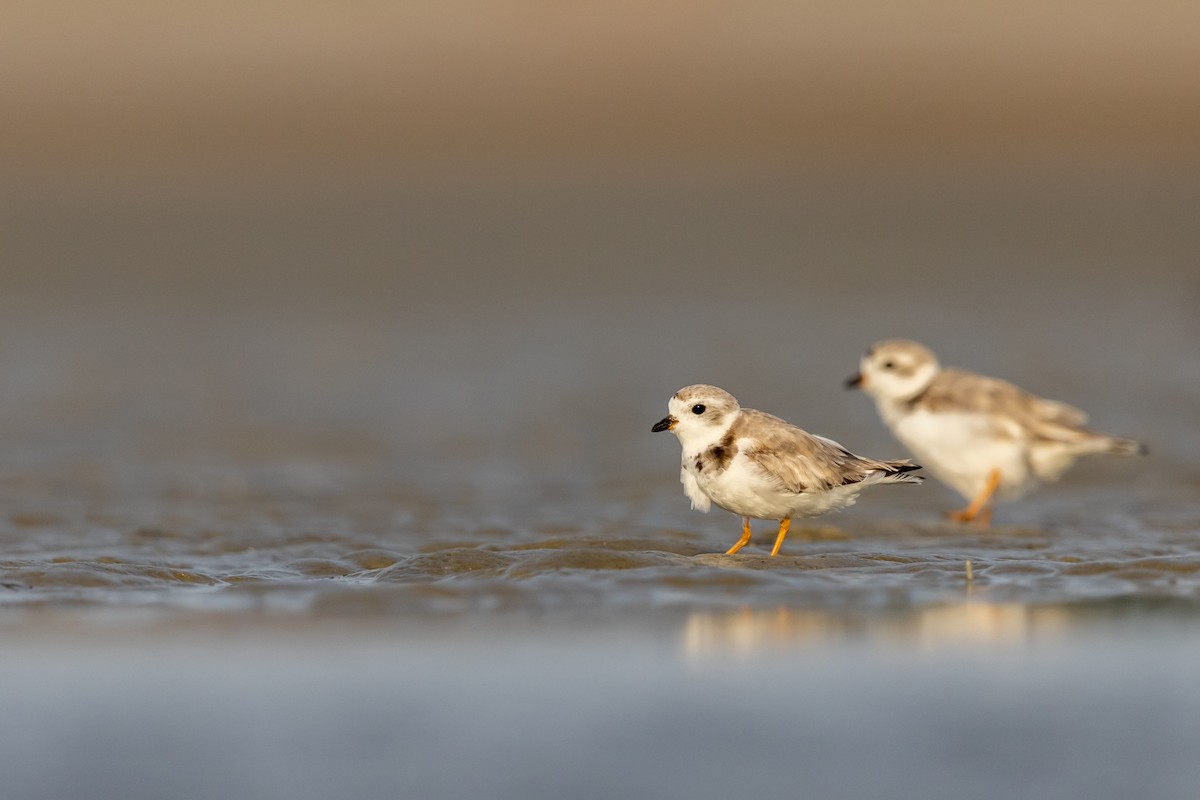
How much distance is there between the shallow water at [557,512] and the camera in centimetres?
543

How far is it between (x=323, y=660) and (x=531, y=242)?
17.4 metres

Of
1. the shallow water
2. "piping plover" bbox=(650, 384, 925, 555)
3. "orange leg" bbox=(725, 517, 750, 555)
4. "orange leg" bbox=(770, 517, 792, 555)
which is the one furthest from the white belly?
"orange leg" bbox=(725, 517, 750, 555)

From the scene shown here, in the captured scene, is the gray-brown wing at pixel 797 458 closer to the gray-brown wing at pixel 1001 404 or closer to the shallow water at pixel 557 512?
the shallow water at pixel 557 512

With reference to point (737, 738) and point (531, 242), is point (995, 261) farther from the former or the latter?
point (737, 738)

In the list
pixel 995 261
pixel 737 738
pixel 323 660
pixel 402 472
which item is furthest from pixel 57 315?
pixel 737 738

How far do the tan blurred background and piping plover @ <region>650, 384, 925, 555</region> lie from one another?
20.4 m

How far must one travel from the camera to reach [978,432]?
11.0m

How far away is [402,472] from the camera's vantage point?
12.3 meters

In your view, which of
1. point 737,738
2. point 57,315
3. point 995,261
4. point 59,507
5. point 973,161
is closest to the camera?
point 737,738

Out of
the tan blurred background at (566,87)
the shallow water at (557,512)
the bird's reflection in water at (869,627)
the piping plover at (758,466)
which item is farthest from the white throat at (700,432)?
the tan blurred background at (566,87)

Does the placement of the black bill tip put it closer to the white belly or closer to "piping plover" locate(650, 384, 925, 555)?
"piping plover" locate(650, 384, 925, 555)

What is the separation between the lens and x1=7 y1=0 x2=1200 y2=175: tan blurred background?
29344mm

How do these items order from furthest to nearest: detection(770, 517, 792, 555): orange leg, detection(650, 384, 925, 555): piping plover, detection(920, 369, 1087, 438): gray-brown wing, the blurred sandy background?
the blurred sandy background < detection(920, 369, 1087, 438): gray-brown wing < detection(770, 517, 792, 555): orange leg < detection(650, 384, 925, 555): piping plover

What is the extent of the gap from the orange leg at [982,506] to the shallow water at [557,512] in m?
0.29
